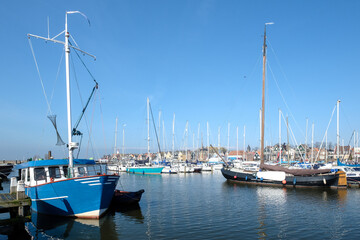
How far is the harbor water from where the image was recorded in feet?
55.1

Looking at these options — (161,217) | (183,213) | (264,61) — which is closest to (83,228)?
(161,217)

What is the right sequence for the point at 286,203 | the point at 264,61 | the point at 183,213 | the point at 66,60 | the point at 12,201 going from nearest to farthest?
→ the point at 12,201, the point at 66,60, the point at 183,213, the point at 286,203, the point at 264,61

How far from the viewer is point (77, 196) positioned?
1841 cm

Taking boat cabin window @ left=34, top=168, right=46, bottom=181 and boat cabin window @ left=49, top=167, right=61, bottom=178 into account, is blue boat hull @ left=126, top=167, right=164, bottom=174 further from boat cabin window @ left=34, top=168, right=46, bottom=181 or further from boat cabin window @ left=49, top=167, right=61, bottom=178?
boat cabin window @ left=34, top=168, right=46, bottom=181

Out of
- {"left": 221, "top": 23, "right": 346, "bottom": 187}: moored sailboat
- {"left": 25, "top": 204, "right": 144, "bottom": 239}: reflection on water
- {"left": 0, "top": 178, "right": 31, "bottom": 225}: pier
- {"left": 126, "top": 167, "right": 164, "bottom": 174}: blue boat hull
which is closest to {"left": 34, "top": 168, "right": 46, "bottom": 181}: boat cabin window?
{"left": 25, "top": 204, "right": 144, "bottom": 239}: reflection on water

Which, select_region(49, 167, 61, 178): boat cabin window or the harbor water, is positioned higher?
select_region(49, 167, 61, 178): boat cabin window

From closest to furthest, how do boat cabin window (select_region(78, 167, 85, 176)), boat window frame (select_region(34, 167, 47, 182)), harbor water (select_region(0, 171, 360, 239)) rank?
harbor water (select_region(0, 171, 360, 239)) < boat window frame (select_region(34, 167, 47, 182)) < boat cabin window (select_region(78, 167, 85, 176))

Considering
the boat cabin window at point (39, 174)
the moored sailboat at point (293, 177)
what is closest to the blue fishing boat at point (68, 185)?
the boat cabin window at point (39, 174)

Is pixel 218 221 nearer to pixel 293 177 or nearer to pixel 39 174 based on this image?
pixel 39 174

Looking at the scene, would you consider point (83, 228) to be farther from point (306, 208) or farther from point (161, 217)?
point (306, 208)

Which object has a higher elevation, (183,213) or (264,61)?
(264,61)

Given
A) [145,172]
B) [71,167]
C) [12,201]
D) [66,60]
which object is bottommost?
[145,172]

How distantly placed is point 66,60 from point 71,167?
8.16m

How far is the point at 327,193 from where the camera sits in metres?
32.9
